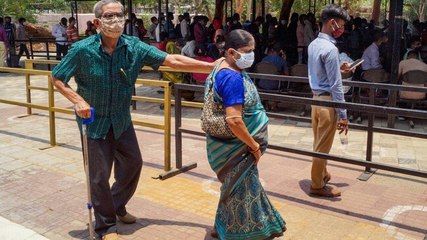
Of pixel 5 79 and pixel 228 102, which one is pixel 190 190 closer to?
pixel 228 102

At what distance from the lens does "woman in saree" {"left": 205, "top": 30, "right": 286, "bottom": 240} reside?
121 inches

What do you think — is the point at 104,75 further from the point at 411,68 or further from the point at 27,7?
the point at 27,7

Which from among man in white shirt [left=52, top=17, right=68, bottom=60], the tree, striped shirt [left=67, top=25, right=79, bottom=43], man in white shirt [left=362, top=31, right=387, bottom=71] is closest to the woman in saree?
man in white shirt [left=362, top=31, right=387, bottom=71]

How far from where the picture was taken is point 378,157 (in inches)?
237

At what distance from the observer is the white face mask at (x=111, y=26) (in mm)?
3420

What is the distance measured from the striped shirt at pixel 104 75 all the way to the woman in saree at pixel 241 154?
746 mm

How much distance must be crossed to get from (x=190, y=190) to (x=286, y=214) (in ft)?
3.49

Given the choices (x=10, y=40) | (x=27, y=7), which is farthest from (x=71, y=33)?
(x=27, y=7)

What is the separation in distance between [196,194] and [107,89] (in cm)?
160

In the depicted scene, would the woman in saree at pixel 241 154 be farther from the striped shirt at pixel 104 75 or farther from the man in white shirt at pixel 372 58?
the man in white shirt at pixel 372 58

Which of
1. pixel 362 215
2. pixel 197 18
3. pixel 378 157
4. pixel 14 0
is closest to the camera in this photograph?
pixel 362 215

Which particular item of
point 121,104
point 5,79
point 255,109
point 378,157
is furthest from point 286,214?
point 5,79

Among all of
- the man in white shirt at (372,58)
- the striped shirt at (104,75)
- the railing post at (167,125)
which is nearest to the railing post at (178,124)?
the railing post at (167,125)

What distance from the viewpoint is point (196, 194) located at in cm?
468
